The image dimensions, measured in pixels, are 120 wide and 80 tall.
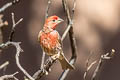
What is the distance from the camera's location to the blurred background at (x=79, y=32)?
7.48m

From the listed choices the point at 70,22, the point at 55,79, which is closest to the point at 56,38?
the point at 70,22

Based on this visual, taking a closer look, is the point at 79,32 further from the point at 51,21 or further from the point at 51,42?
the point at 51,21

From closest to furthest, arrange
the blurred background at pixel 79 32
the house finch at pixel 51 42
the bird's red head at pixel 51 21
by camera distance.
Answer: the bird's red head at pixel 51 21
the house finch at pixel 51 42
the blurred background at pixel 79 32

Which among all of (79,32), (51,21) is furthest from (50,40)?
(79,32)

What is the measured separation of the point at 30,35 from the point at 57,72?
710 millimetres

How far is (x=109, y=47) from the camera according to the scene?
765cm

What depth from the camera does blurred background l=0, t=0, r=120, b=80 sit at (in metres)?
7.48

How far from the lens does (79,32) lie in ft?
25.0

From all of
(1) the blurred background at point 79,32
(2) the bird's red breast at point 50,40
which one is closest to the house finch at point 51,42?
(2) the bird's red breast at point 50,40

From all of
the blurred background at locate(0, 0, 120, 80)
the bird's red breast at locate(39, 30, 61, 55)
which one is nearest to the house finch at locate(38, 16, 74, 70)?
the bird's red breast at locate(39, 30, 61, 55)

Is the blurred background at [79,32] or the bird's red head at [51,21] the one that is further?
the blurred background at [79,32]

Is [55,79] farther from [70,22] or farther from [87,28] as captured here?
[70,22]

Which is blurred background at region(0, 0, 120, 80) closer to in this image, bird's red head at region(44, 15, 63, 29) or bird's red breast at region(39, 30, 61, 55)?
bird's red breast at region(39, 30, 61, 55)

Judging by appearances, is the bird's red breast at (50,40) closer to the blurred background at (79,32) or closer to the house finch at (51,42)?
the house finch at (51,42)
